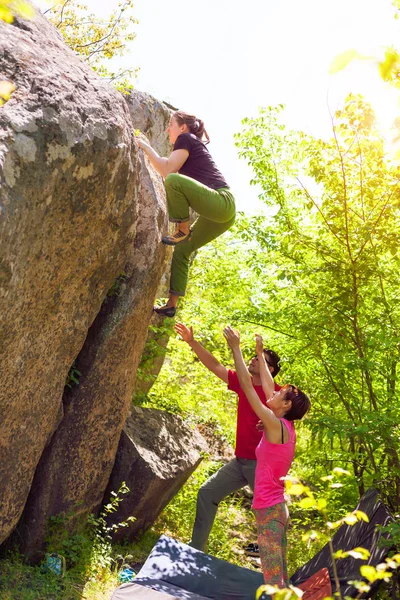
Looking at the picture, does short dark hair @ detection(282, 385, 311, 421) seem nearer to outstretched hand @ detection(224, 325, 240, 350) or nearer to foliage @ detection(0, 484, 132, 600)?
outstretched hand @ detection(224, 325, 240, 350)

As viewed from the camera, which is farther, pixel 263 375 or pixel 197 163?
pixel 197 163

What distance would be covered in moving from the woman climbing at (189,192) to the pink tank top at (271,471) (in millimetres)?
1821

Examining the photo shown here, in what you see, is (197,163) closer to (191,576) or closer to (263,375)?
(263,375)

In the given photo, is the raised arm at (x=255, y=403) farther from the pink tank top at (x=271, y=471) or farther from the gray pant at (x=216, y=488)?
the gray pant at (x=216, y=488)

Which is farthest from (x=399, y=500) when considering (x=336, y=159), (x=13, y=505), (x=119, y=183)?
(x=119, y=183)

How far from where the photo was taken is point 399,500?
7.25 metres

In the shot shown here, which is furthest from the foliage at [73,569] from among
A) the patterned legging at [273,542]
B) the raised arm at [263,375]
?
the raised arm at [263,375]

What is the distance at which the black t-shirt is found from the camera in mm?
5758

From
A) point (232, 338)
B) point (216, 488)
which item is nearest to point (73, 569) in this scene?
point (216, 488)

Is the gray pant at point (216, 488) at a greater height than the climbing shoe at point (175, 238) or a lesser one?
lesser

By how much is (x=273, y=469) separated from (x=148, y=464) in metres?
2.63

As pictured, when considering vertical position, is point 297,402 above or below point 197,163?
below

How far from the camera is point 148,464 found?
702cm

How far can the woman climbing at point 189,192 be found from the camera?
5531 millimetres
